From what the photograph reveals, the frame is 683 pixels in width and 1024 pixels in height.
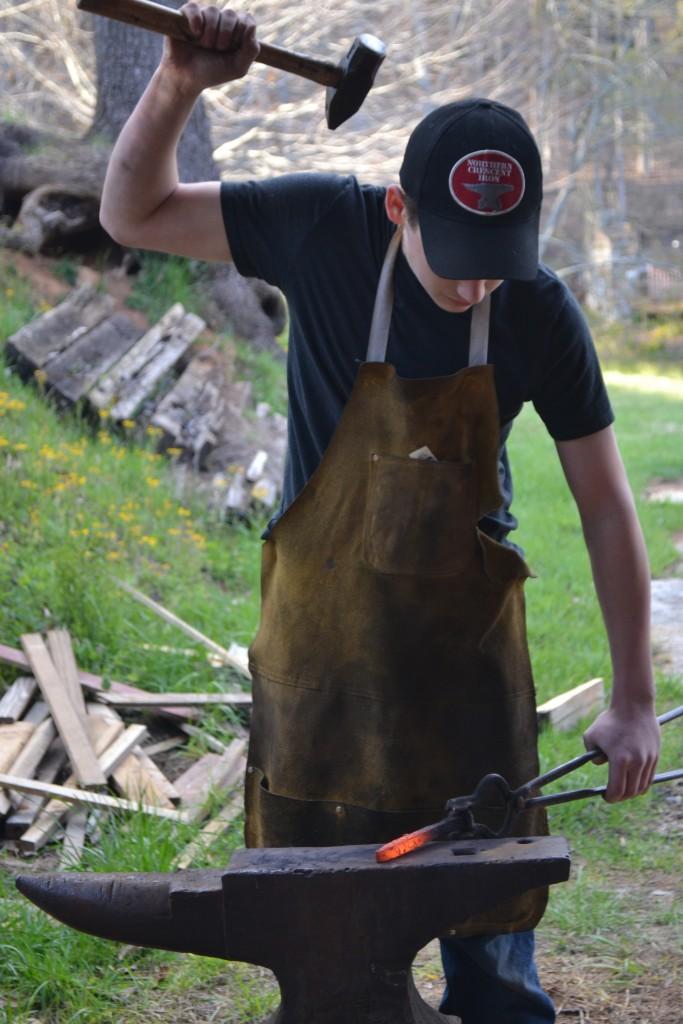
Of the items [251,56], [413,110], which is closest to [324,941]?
[251,56]

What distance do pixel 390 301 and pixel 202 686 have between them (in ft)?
8.90

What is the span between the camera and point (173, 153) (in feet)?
7.25

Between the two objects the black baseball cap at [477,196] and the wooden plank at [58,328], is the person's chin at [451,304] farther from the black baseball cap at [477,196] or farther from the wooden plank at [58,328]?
the wooden plank at [58,328]

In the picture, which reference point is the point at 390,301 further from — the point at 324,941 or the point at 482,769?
the point at 324,941

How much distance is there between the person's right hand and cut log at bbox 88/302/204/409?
490cm

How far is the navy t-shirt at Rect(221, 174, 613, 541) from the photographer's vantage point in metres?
2.21

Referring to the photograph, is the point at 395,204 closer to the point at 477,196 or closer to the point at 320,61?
the point at 477,196

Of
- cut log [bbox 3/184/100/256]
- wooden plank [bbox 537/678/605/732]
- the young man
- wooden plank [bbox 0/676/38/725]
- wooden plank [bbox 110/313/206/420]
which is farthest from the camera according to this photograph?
cut log [bbox 3/184/100/256]

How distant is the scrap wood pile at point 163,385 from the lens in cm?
687

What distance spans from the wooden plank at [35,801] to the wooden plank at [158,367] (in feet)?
10.2

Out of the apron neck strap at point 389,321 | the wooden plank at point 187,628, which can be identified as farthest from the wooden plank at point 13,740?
the apron neck strap at point 389,321

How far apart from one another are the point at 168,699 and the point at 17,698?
55cm

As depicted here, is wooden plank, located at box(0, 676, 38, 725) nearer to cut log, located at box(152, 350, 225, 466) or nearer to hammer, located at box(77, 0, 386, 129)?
hammer, located at box(77, 0, 386, 129)

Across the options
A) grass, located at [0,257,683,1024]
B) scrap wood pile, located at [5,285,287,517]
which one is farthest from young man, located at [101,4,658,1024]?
scrap wood pile, located at [5,285,287,517]
